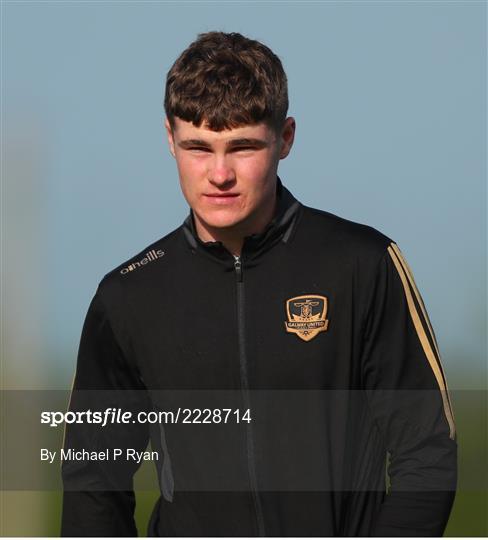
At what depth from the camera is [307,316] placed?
5.71 meters

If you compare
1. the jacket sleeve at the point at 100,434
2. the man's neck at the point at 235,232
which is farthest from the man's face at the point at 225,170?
the jacket sleeve at the point at 100,434

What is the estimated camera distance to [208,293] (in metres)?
5.84

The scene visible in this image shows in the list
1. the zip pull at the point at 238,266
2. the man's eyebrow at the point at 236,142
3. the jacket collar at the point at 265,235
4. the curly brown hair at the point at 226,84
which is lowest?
the zip pull at the point at 238,266

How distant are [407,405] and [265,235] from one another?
3.26 feet

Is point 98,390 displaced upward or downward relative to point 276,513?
upward

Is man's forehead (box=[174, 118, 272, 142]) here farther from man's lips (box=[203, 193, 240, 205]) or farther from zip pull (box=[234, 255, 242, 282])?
zip pull (box=[234, 255, 242, 282])

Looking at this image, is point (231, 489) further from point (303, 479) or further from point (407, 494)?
point (407, 494)

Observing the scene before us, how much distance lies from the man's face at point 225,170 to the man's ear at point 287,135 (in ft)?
0.45

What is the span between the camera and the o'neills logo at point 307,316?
569 centimetres

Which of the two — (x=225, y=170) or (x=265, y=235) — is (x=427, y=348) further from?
(x=225, y=170)

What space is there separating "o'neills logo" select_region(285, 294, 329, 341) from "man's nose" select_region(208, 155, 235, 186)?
2.27ft

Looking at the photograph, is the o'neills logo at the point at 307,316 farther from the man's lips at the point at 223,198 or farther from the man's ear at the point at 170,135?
the man's ear at the point at 170,135

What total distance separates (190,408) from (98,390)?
546 mm

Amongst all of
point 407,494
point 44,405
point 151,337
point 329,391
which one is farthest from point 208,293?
point 44,405
